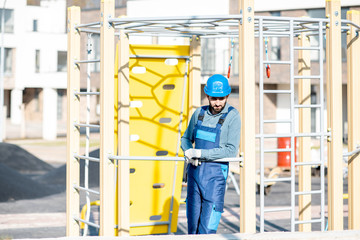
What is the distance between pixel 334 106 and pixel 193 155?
1.69 m

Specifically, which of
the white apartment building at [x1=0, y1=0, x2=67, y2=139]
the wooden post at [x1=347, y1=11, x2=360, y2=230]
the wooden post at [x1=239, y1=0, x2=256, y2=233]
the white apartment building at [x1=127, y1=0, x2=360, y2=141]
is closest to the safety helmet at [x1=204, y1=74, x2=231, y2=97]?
the wooden post at [x1=239, y1=0, x2=256, y2=233]

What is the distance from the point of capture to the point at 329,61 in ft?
22.3

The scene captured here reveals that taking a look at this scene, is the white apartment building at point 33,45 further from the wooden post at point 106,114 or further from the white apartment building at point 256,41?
the wooden post at point 106,114

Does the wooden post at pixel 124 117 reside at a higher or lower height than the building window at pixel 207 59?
lower

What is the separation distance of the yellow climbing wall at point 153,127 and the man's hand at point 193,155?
2.14 metres

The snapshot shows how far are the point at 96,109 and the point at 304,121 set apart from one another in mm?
41877

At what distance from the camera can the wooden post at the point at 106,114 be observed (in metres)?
6.54

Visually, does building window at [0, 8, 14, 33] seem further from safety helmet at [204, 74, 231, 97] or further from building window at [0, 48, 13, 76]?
safety helmet at [204, 74, 231, 97]

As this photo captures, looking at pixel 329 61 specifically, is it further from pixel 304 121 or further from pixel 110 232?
pixel 110 232

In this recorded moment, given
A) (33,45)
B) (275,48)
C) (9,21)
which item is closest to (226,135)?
(275,48)

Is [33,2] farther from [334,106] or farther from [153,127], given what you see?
[334,106]

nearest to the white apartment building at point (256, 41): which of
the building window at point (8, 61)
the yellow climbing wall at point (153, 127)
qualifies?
the building window at point (8, 61)

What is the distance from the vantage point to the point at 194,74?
8453 mm

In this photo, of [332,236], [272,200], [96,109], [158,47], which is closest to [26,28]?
[96,109]
